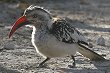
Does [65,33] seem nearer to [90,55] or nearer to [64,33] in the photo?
[64,33]

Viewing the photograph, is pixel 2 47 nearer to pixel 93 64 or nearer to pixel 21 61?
pixel 21 61

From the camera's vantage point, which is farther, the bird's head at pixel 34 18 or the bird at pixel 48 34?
the bird's head at pixel 34 18

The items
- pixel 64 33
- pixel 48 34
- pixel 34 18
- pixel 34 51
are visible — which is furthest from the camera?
pixel 34 51

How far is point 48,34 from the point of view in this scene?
833 centimetres

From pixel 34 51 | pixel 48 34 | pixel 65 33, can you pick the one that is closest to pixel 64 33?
pixel 65 33

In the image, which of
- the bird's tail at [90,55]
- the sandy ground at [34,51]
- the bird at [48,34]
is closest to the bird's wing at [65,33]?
the bird at [48,34]

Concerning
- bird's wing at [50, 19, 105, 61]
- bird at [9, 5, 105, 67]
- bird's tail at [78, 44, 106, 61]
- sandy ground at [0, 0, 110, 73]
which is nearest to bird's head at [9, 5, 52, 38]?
bird at [9, 5, 105, 67]


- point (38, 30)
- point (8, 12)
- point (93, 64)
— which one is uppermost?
point (8, 12)

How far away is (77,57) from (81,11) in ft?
31.8

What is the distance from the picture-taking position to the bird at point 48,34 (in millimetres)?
8266

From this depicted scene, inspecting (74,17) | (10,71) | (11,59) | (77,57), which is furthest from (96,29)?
(10,71)

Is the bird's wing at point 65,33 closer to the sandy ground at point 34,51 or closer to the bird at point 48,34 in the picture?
the bird at point 48,34

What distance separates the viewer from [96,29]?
46.4 feet

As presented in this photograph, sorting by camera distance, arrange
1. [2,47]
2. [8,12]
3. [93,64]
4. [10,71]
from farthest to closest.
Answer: [8,12] < [2,47] < [93,64] < [10,71]
